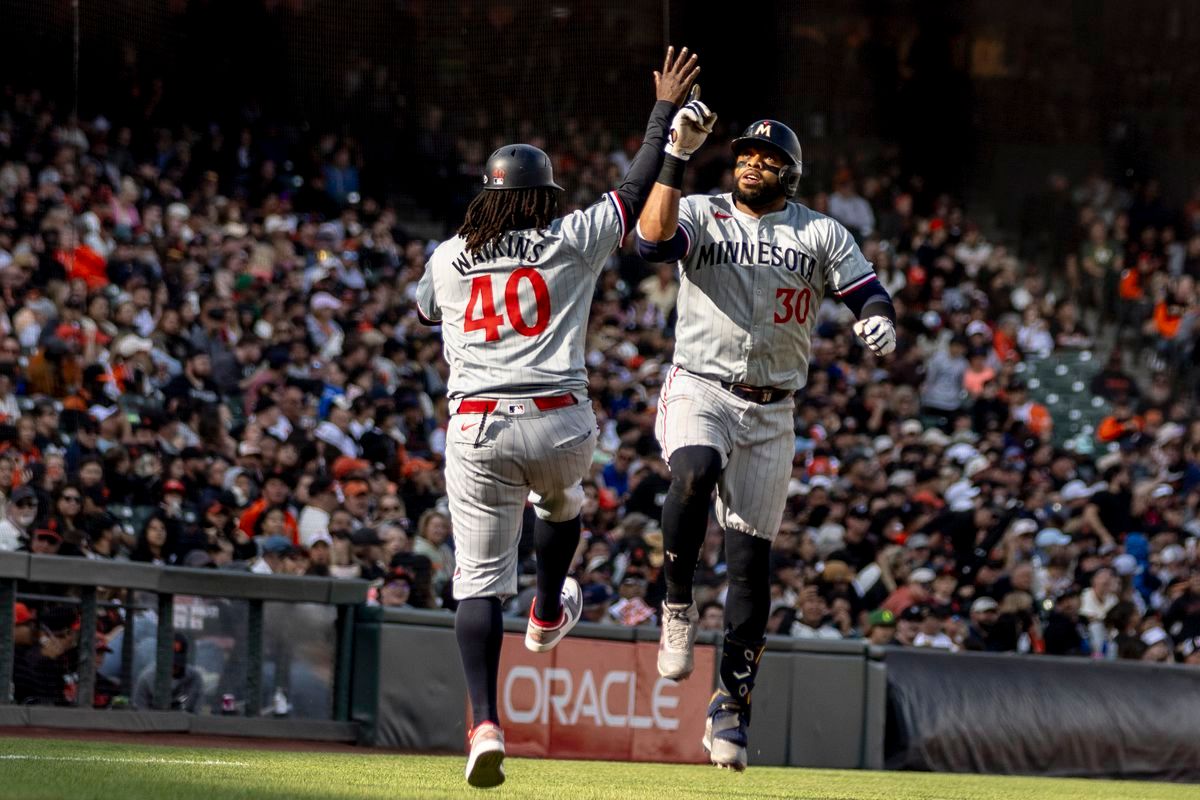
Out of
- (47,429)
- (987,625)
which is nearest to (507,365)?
(47,429)

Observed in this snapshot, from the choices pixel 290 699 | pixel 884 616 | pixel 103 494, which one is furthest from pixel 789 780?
pixel 103 494

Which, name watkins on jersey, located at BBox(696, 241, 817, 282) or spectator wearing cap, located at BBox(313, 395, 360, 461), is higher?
name watkins on jersey, located at BBox(696, 241, 817, 282)

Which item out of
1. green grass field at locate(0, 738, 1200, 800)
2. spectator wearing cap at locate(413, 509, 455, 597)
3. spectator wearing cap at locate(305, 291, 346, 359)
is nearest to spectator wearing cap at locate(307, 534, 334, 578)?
spectator wearing cap at locate(413, 509, 455, 597)

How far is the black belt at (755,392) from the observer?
691 centimetres

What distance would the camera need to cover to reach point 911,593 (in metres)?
13.6

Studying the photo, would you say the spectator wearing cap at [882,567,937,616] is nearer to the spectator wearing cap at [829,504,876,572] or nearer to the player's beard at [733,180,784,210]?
the spectator wearing cap at [829,504,876,572]

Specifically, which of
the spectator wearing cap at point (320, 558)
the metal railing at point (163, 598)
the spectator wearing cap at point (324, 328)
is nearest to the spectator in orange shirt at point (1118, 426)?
the spectator wearing cap at point (324, 328)

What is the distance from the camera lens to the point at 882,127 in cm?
2319

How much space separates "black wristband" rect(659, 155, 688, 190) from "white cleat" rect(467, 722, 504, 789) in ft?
6.90

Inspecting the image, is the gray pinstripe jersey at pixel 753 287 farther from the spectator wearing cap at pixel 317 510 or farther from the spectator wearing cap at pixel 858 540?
the spectator wearing cap at pixel 858 540

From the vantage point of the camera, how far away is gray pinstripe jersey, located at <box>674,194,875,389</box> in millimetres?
6910

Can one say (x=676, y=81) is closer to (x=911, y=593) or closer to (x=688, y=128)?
(x=688, y=128)

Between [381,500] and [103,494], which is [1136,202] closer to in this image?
[381,500]

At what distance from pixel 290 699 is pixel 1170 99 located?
17.7 metres
